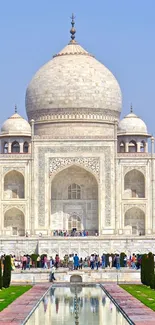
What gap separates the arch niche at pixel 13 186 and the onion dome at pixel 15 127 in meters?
2.33

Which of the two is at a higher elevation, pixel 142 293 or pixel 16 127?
pixel 16 127

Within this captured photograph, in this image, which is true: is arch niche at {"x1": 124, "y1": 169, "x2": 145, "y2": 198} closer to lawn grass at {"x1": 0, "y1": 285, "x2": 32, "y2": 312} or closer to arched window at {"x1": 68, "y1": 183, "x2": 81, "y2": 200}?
arched window at {"x1": 68, "y1": 183, "x2": 81, "y2": 200}

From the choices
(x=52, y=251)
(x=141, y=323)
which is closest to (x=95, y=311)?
(x=141, y=323)

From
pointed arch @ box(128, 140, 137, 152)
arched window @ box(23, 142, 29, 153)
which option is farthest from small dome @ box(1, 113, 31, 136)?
pointed arch @ box(128, 140, 137, 152)

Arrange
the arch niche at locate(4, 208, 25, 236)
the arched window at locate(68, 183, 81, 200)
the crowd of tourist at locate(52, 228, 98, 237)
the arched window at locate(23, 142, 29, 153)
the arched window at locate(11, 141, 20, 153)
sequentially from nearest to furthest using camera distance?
the crowd of tourist at locate(52, 228, 98, 237) → the arch niche at locate(4, 208, 25, 236) → the arched window at locate(68, 183, 81, 200) → the arched window at locate(23, 142, 29, 153) → the arched window at locate(11, 141, 20, 153)

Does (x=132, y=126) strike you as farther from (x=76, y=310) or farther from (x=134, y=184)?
(x=76, y=310)

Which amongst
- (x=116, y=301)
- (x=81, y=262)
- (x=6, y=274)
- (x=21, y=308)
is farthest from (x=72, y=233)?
(x=21, y=308)

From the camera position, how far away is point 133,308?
15.0m

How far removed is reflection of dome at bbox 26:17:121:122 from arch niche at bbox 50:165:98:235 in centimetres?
255

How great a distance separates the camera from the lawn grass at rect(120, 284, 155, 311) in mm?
16220

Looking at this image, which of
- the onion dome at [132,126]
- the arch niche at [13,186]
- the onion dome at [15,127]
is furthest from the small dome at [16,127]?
the onion dome at [132,126]

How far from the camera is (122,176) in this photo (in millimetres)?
34188

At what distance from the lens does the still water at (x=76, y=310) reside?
13305 mm

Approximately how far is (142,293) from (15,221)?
1659cm
